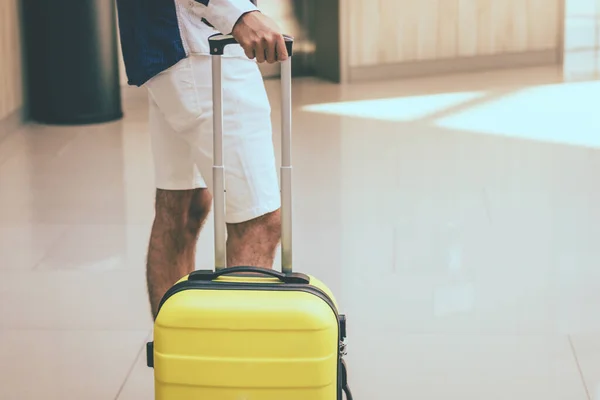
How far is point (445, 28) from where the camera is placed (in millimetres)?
7414

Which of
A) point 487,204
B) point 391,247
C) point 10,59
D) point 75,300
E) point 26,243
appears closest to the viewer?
point 75,300

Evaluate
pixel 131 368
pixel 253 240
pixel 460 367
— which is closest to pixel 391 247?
pixel 460 367

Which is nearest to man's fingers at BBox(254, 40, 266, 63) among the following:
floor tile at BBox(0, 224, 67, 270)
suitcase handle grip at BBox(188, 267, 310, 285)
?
suitcase handle grip at BBox(188, 267, 310, 285)

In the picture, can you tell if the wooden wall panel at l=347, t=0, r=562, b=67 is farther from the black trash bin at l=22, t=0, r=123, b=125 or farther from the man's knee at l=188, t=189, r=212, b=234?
the man's knee at l=188, t=189, r=212, b=234

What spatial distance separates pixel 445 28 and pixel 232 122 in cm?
542

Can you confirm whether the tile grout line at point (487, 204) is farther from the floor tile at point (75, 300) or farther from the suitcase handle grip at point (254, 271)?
the suitcase handle grip at point (254, 271)

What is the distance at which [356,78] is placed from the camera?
724cm

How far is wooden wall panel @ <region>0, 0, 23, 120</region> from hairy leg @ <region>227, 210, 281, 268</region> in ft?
12.2

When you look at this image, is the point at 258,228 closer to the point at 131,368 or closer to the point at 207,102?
the point at 207,102

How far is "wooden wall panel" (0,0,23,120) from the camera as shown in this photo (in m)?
5.74

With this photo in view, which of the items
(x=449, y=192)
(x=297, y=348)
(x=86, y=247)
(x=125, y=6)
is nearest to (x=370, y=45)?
(x=449, y=192)

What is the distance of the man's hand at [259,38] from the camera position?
1906 mm

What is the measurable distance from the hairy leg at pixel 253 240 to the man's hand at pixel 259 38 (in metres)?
0.43

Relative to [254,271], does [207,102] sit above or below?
above
